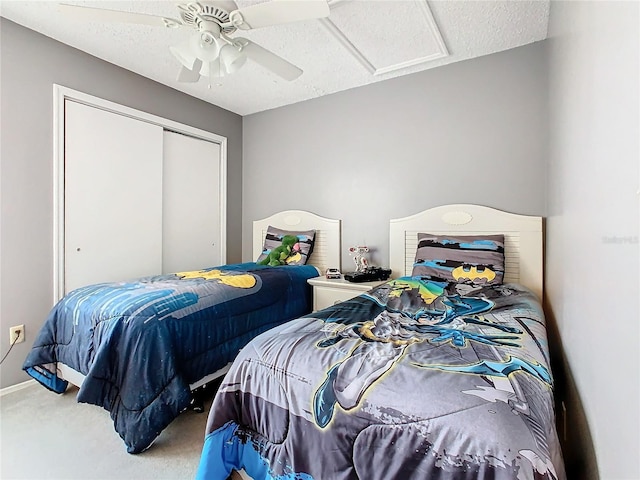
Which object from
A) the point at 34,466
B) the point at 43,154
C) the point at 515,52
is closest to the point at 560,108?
the point at 515,52

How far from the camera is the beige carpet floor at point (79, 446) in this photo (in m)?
1.45

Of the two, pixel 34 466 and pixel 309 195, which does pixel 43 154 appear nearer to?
pixel 34 466

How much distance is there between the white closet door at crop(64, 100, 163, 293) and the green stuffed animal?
3.40 feet

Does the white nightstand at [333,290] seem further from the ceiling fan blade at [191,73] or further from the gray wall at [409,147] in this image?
the ceiling fan blade at [191,73]

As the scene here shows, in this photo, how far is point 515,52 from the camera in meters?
2.42

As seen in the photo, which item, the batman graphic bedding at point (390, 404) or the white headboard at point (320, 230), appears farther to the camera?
the white headboard at point (320, 230)

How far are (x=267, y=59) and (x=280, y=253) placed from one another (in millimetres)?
1730

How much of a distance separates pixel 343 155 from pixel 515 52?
1.58 meters

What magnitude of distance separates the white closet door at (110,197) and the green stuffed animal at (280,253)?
1.04m

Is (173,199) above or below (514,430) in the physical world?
above

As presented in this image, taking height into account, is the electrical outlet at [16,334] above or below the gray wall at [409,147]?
below

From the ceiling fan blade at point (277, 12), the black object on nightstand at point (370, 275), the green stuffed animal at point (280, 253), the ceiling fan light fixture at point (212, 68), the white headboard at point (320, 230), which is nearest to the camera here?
the ceiling fan blade at point (277, 12)

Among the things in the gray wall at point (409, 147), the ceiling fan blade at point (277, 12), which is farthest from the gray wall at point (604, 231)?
the gray wall at point (409, 147)

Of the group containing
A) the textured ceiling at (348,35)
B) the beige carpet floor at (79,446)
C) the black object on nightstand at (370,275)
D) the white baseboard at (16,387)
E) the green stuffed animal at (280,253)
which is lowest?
the beige carpet floor at (79,446)
